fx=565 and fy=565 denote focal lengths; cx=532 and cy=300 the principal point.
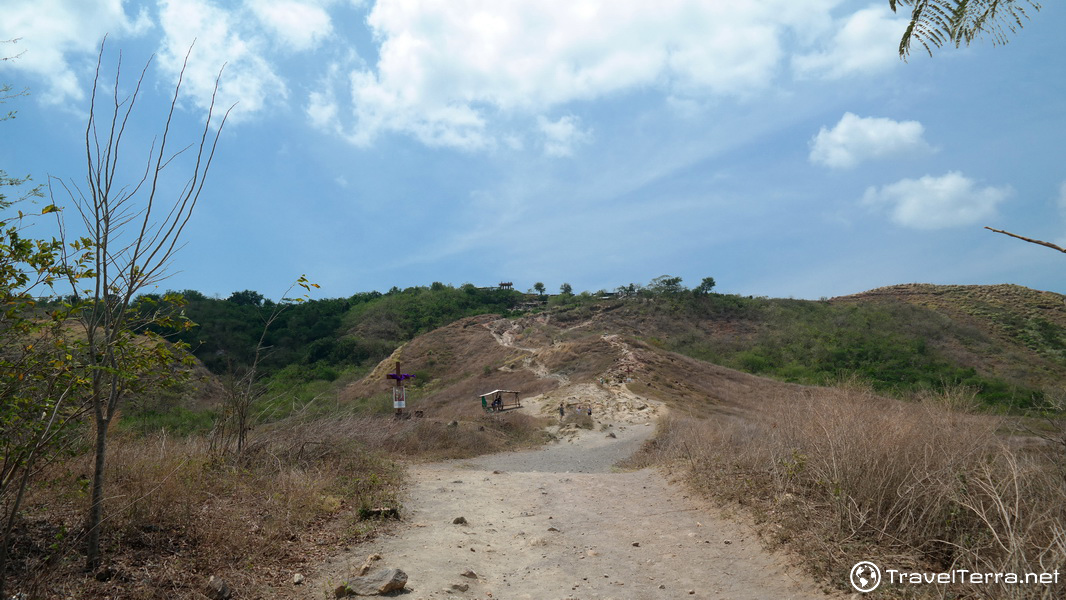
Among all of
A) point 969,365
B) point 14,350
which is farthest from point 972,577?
point 969,365

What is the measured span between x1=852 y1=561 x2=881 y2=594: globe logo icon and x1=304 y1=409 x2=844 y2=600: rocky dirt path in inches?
10.1

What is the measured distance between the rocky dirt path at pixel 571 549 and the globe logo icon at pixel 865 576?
256mm

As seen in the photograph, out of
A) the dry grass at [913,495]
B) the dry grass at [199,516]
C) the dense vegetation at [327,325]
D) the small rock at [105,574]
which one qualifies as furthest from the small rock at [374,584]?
the dense vegetation at [327,325]

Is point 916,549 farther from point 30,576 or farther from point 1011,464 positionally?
point 30,576

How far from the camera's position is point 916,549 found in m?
4.27

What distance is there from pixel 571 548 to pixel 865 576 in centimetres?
274

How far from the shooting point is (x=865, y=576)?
13.5ft

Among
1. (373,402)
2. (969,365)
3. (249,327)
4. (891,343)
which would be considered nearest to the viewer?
(373,402)

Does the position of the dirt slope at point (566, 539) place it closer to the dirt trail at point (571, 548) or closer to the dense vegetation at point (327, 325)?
the dirt trail at point (571, 548)

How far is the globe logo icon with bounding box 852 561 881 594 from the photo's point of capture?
3982mm

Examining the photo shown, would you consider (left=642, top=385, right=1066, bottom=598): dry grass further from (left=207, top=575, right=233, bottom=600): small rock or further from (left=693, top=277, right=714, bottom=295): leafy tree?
(left=693, top=277, right=714, bottom=295): leafy tree

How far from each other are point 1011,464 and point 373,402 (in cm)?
2224

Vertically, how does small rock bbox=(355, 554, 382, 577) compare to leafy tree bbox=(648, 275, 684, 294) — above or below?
below

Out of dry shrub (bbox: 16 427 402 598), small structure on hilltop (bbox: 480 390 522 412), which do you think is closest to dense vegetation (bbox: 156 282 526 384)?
small structure on hilltop (bbox: 480 390 522 412)
